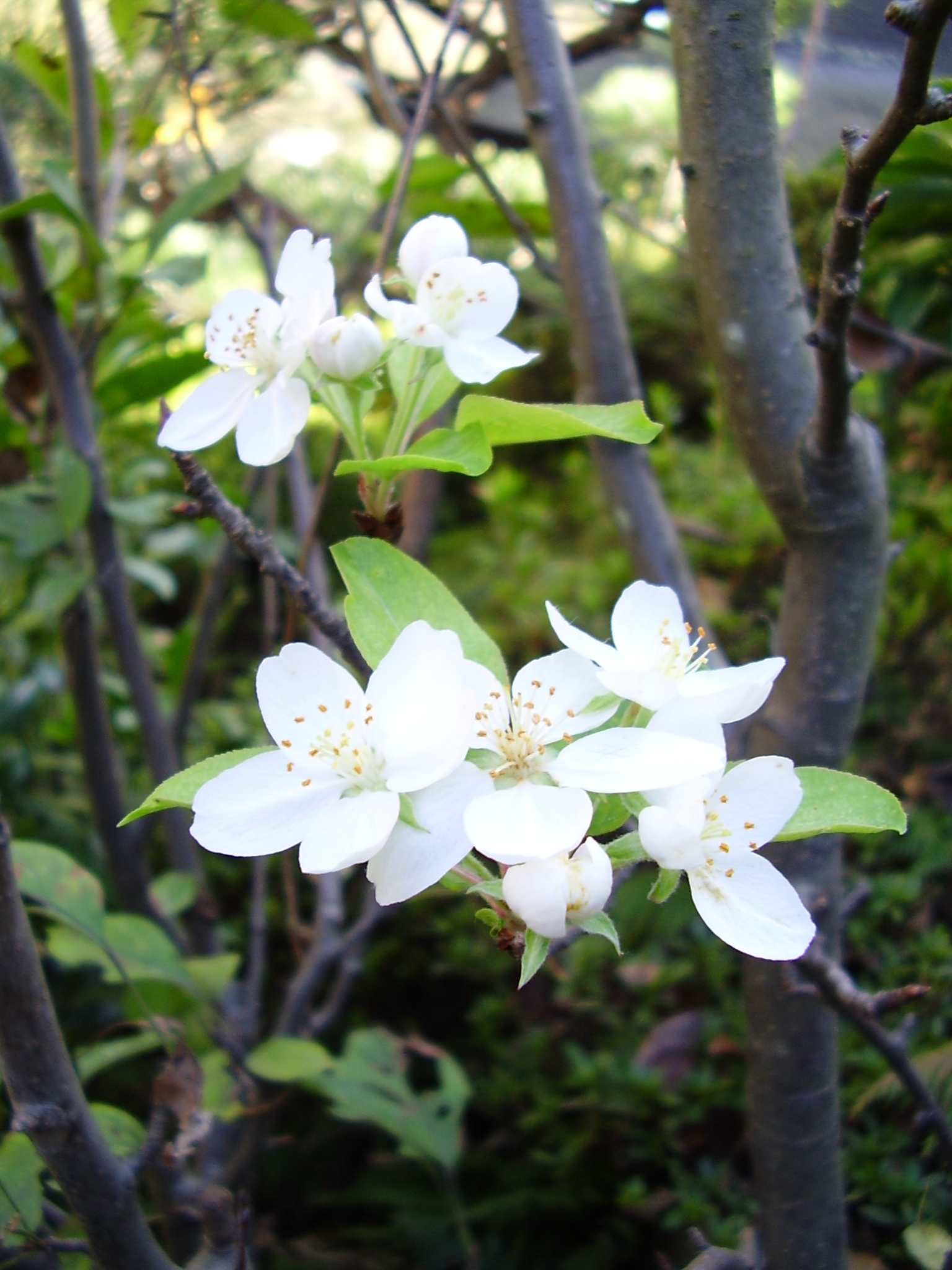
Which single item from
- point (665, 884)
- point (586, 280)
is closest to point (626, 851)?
point (665, 884)

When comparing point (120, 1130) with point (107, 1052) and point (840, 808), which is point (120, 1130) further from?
point (840, 808)

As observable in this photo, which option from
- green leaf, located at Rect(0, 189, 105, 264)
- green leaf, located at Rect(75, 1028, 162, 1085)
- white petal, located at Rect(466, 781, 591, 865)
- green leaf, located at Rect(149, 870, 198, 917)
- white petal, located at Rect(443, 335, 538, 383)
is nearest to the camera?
white petal, located at Rect(466, 781, 591, 865)

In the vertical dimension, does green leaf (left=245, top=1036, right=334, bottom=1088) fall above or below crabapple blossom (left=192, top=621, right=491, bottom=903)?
below

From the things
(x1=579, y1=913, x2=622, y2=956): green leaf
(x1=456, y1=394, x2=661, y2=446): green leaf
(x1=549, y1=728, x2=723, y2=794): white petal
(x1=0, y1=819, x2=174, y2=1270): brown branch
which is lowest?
(x1=0, y1=819, x2=174, y2=1270): brown branch

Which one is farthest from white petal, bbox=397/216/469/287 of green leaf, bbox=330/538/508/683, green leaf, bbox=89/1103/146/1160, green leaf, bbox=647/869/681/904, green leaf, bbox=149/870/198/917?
green leaf, bbox=149/870/198/917

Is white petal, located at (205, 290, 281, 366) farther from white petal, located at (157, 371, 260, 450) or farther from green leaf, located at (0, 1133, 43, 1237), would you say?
green leaf, located at (0, 1133, 43, 1237)

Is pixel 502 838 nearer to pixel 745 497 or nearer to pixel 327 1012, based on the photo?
pixel 327 1012

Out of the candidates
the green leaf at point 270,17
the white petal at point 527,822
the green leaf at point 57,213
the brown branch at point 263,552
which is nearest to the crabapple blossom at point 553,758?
the white petal at point 527,822

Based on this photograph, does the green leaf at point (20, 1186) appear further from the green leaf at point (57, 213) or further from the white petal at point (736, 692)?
the green leaf at point (57, 213)
